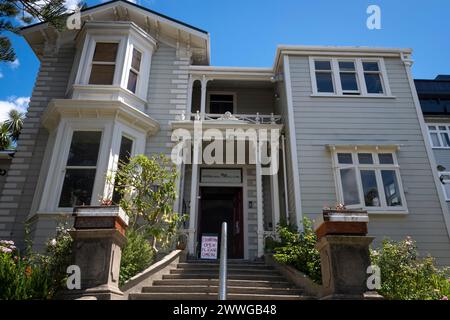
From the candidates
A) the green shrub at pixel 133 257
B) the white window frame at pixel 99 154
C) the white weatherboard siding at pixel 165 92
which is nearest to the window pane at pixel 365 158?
the white weatherboard siding at pixel 165 92

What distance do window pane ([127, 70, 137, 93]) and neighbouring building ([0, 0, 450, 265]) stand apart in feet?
0.11

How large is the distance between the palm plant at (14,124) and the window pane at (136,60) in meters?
13.6

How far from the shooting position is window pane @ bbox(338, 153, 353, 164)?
10055 millimetres

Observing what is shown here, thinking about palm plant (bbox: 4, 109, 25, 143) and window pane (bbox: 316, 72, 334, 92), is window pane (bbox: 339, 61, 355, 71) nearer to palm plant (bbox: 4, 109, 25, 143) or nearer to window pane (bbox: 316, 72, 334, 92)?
window pane (bbox: 316, 72, 334, 92)

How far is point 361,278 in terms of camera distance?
4289 mm

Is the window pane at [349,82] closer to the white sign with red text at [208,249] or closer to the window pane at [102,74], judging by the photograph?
the white sign with red text at [208,249]

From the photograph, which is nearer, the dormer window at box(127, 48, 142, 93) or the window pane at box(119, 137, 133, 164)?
the window pane at box(119, 137, 133, 164)

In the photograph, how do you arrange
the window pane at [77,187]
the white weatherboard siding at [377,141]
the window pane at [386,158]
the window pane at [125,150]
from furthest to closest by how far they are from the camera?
the window pane at [386,158] → the window pane at [125,150] → the white weatherboard siding at [377,141] → the window pane at [77,187]

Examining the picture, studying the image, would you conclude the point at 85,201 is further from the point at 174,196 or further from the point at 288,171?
the point at 288,171

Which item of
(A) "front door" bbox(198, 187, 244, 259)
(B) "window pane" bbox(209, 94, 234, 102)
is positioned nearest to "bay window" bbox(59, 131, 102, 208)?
(A) "front door" bbox(198, 187, 244, 259)

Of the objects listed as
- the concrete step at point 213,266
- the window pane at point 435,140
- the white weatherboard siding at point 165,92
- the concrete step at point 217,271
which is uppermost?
the window pane at point 435,140

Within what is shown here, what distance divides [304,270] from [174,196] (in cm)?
351

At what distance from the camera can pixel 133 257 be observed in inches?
253

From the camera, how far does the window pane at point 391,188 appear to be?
9.57 m
